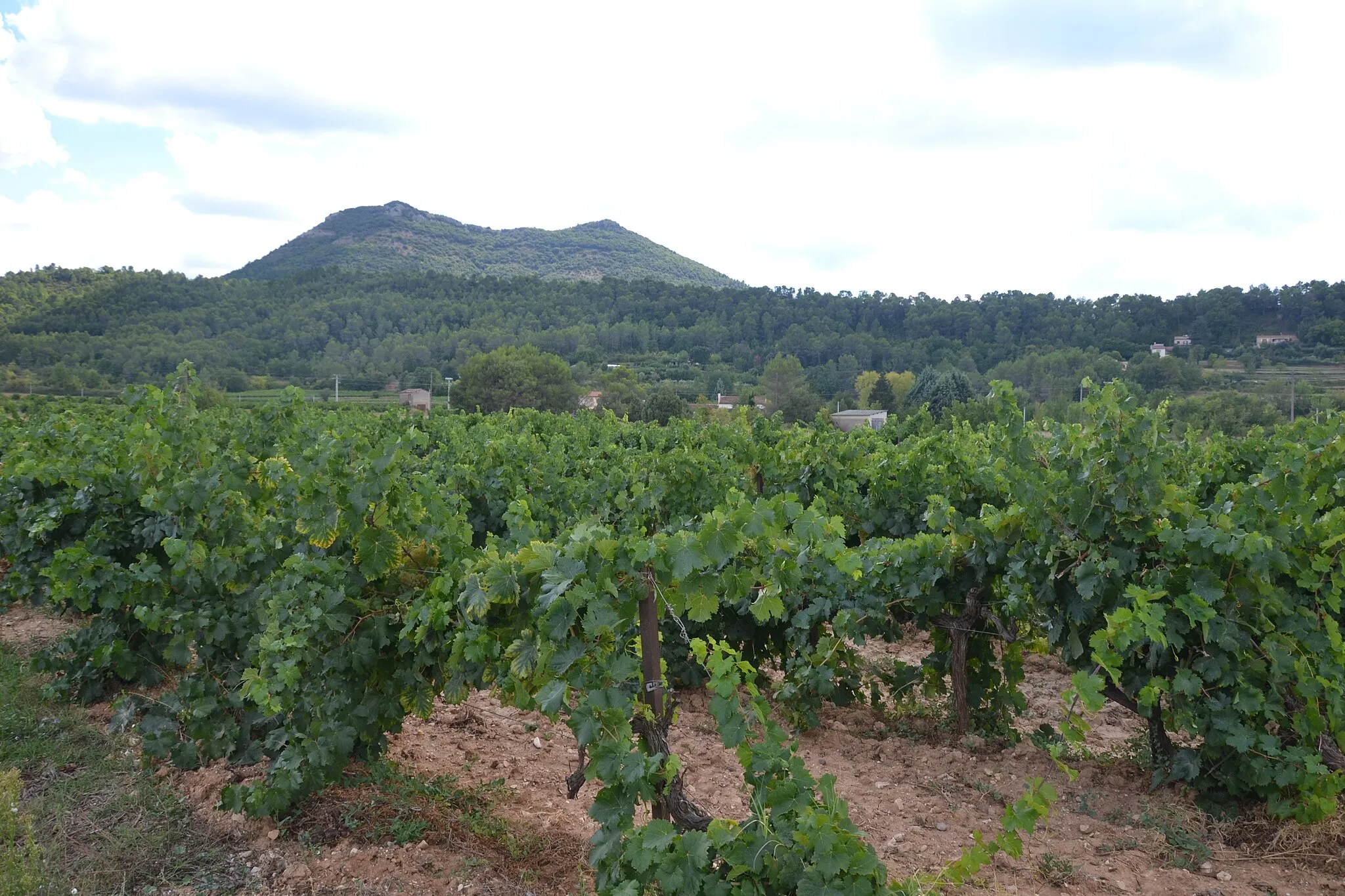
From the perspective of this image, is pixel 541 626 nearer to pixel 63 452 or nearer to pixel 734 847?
pixel 734 847

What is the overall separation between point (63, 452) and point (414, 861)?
6.63 meters

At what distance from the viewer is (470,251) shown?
136000 mm

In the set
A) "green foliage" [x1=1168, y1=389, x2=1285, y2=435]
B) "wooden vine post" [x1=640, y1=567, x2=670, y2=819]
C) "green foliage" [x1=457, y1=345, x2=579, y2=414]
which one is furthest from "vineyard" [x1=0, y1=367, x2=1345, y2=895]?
"green foliage" [x1=457, y1=345, x2=579, y2=414]

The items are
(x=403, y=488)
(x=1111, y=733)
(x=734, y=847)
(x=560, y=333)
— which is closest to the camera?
(x=734, y=847)

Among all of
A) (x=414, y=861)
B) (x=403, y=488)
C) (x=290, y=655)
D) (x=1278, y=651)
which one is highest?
(x=403, y=488)

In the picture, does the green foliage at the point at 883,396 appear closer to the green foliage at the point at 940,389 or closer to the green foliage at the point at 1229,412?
the green foliage at the point at 940,389

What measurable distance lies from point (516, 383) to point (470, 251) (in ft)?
283

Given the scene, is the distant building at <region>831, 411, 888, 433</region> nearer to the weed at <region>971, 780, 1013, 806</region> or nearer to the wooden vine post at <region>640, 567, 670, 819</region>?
the weed at <region>971, 780, 1013, 806</region>

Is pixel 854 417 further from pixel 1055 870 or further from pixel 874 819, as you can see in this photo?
pixel 1055 870

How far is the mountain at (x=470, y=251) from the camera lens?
119375mm

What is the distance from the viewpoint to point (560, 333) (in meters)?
83.6

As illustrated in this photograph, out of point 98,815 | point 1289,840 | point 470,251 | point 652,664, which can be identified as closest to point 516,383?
point 98,815

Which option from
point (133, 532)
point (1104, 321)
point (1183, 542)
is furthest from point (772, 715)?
point (1104, 321)

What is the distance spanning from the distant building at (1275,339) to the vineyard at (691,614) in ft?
200
